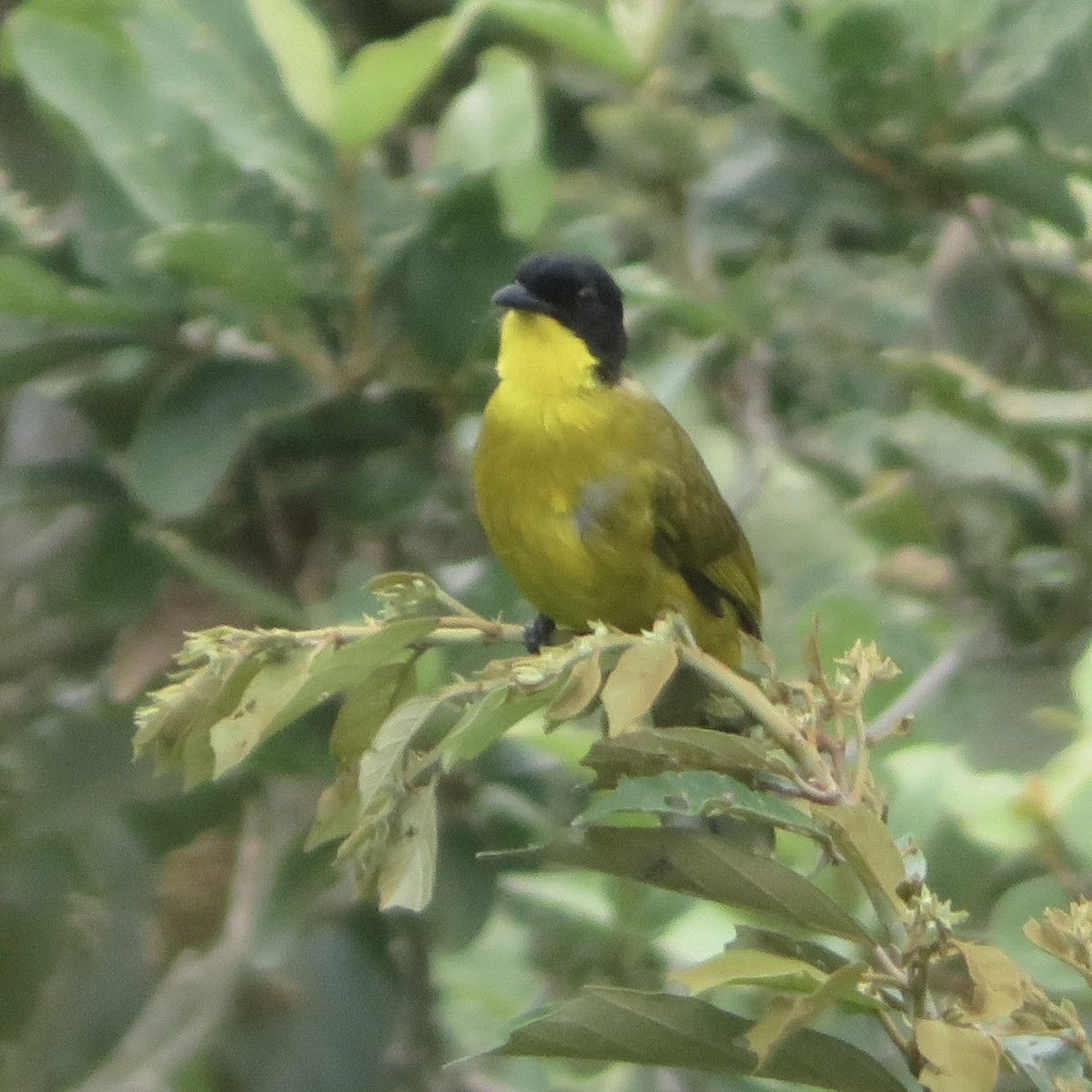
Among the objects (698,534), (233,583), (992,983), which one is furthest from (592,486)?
(992,983)

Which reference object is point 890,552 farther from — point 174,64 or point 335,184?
point 174,64

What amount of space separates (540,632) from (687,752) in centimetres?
110

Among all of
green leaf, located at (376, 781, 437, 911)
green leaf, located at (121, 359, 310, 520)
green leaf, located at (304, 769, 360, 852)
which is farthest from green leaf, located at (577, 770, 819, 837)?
green leaf, located at (121, 359, 310, 520)

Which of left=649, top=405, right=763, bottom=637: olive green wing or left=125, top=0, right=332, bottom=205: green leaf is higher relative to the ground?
left=125, top=0, right=332, bottom=205: green leaf

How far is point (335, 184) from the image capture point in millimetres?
2383

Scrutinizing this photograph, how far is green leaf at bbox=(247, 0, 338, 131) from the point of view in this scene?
2.31 meters

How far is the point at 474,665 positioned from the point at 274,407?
430 mm

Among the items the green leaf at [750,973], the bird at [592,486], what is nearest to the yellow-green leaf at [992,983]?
the green leaf at [750,973]

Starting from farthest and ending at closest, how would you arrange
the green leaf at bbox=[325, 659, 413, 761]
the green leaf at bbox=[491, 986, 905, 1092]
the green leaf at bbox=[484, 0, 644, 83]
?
the green leaf at bbox=[484, 0, 644, 83] → the green leaf at bbox=[325, 659, 413, 761] → the green leaf at bbox=[491, 986, 905, 1092]

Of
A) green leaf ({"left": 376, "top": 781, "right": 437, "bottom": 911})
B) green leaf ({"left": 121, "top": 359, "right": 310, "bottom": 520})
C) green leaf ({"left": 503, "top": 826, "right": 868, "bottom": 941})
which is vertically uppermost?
green leaf ({"left": 503, "top": 826, "right": 868, "bottom": 941})

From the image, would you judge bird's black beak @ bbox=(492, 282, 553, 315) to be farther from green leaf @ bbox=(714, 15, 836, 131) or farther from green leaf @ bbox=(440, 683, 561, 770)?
green leaf @ bbox=(440, 683, 561, 770)

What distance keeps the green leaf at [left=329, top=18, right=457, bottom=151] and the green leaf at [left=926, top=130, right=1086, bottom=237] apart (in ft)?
2.84

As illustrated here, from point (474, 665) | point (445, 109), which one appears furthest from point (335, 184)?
point (445, 109)

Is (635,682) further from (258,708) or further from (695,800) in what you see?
(258,708)
